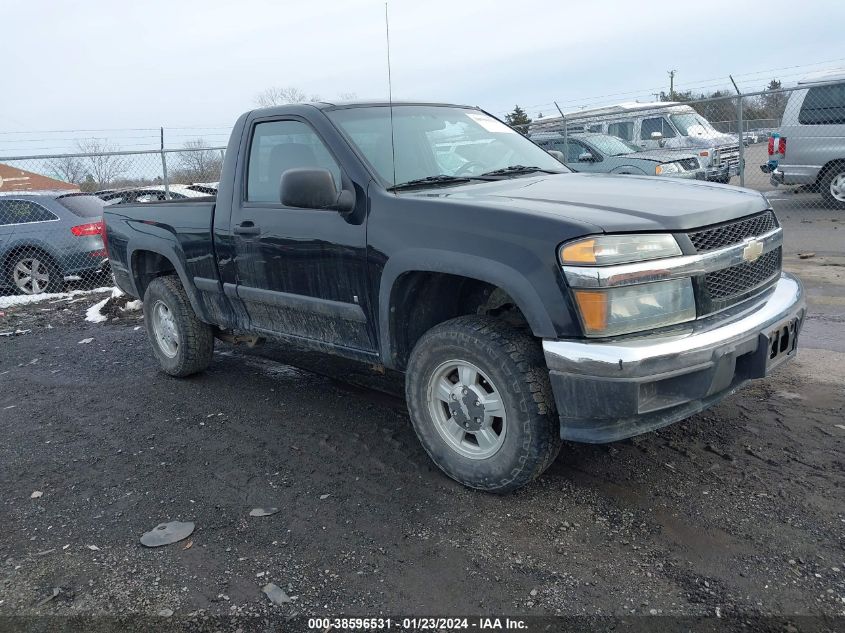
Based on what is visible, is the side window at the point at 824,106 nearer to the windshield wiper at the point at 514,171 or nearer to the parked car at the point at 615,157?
the parked car at the point at 615,157

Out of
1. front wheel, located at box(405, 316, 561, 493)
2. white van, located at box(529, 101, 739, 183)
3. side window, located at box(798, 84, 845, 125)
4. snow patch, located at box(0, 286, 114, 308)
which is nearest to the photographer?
front wheel, located at box(405, 316, 561, 493)

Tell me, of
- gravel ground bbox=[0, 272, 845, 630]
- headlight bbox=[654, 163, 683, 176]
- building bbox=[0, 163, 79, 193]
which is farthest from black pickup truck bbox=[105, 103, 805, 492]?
building bbox=[0, 163, 79, 193]

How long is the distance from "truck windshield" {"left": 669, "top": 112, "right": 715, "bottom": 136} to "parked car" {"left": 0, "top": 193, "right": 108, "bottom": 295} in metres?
11.3

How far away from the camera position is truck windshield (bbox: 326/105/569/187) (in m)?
4.00

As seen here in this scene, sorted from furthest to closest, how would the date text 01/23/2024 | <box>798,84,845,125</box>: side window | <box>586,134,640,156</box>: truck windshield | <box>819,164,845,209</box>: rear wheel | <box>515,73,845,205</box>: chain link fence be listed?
1. <box>586,134,640,156</box>: truck windshield
2. <box>819,164,845,209</box>: rear wheel
3. <box>515,73,845,205</box>: chain link fence
4. <box>798,84,845,125</box>: side window
5. the date text 01/23/2024

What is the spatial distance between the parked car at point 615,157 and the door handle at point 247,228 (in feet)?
28.7

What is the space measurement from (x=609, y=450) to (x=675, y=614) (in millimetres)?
1409

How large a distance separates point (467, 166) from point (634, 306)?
1674mm

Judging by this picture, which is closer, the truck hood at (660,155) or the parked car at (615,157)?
the parked car at (615,157)

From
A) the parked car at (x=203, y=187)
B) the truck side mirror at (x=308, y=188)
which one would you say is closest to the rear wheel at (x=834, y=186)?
the parked car at (x=203, y=187)

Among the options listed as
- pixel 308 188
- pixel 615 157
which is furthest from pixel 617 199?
pixel 615 157

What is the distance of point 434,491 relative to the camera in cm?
354

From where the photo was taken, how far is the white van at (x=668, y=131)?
46.2 feet

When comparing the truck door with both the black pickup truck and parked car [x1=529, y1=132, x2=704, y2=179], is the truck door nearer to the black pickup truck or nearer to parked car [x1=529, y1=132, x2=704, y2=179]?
the black pickup truck
